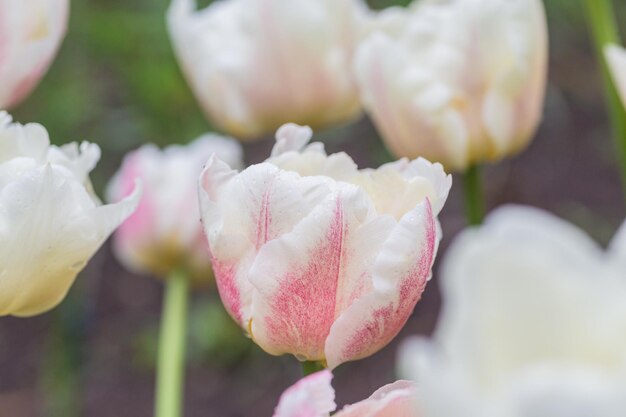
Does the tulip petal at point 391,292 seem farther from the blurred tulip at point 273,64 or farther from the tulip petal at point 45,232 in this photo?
the blurred tulip at point 273,64

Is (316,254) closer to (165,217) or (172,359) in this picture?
(172,359)

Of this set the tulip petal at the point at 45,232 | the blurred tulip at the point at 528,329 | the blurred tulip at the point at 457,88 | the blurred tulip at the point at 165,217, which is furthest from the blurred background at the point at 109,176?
the blurred tulip at the point at 528,329

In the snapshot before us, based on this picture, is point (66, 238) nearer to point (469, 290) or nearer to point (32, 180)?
point (32, 180)

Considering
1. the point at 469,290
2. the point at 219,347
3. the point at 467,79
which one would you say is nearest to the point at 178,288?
the point at 467,79

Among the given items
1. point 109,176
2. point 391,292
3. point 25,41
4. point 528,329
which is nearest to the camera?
point 528,329

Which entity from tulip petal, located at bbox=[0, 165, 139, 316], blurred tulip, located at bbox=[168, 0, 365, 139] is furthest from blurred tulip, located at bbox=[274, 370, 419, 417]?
blurred tulip, located at bbox=[168, 0, 365, 139]

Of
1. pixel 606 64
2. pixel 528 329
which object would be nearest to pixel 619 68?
pixel 606 64
